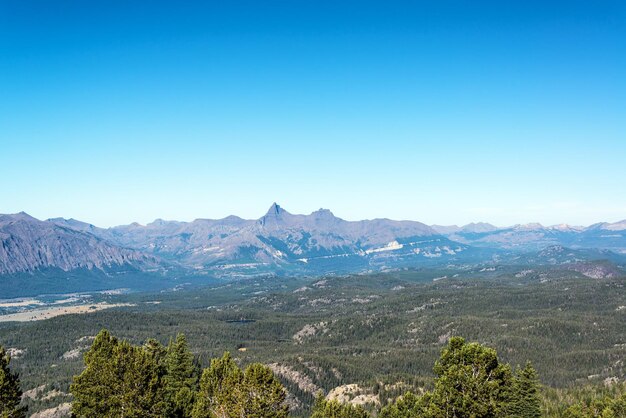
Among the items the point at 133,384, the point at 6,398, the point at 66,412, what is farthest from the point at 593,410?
the point at 66,412

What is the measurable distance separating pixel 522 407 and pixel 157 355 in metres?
65.3

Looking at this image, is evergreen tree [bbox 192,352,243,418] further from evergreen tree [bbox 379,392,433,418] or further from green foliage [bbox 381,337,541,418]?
evergreen tree [bbox 379,392,433,418]

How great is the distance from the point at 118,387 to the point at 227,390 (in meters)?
13.1

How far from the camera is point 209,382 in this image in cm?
6706

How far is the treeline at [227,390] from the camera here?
50.3 metres

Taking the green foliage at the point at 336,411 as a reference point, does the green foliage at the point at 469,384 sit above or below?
above

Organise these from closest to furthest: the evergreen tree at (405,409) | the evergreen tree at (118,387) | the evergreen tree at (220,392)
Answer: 1. the evergreen tree at (118,387)
2. the evergreen tree at (220,392)
3. the evergreen tree at (405,409)

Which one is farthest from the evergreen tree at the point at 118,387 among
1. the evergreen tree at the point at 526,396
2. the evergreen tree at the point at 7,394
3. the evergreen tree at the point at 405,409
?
the evergreen tree at the point at 526,396

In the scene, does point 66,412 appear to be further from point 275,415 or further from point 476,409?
point 476,409

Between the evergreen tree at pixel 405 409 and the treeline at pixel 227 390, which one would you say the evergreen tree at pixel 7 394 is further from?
the evergreen tree at pixel 405 409

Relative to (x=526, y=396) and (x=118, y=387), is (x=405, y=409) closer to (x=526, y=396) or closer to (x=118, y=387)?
(x=526, y=396)

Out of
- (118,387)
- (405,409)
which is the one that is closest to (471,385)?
(405,409)

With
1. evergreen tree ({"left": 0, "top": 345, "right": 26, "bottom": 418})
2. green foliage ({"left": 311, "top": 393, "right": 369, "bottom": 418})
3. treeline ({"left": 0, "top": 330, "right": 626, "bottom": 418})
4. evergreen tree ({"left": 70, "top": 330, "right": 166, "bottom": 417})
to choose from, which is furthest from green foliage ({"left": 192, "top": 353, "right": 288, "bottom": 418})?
evergreen tree ({"left": 0, "top": 345, "right": 26, "bottom": 418})

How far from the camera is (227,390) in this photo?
196 feet
